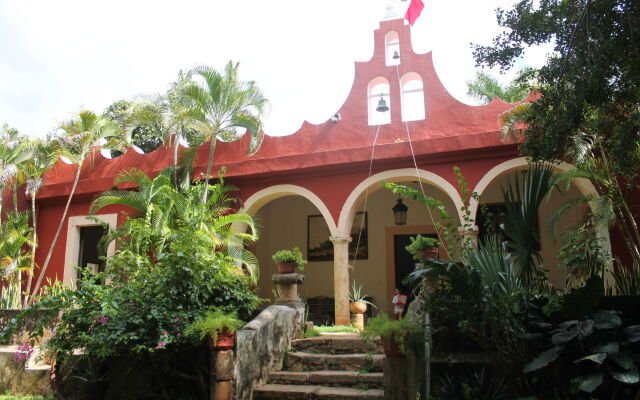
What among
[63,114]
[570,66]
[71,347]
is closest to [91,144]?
[63,114]

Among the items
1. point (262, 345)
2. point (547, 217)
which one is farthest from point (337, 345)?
point (547, 217)

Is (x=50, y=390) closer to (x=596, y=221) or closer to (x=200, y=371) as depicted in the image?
(x=200, y=371)

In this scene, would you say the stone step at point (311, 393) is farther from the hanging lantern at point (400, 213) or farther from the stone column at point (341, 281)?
the hanging lantern at point (400, 213)

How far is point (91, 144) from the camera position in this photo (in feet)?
34.4

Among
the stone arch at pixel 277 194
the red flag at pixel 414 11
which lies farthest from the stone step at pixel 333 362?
the red flag at pixel 414 11

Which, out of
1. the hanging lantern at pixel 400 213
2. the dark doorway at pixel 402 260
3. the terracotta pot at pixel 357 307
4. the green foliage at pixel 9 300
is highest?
the hanging lantern at pixel 400 213

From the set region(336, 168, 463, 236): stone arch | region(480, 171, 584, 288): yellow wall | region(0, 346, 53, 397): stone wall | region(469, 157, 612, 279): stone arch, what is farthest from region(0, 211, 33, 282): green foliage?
region(480, 171, 584, 288): yellow wall

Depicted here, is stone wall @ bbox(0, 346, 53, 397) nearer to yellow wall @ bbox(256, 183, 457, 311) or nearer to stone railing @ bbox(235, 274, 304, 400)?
stone railing @ bbox(235, 274, 304, 400)

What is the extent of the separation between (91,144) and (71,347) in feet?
19.9

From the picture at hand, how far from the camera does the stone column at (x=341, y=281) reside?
26.8 feet

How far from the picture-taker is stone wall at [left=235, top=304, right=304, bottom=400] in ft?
16.3

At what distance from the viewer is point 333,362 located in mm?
5672

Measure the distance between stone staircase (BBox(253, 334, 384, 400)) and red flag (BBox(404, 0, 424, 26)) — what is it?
5.41 metres

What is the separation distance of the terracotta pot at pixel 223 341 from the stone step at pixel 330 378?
0.96 m
